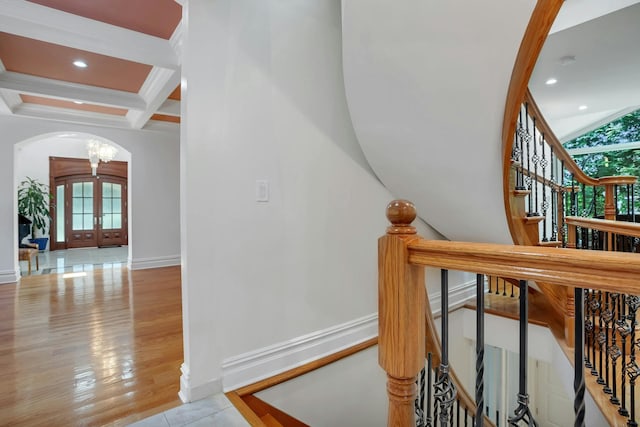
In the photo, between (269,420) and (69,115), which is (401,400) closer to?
(269,420)

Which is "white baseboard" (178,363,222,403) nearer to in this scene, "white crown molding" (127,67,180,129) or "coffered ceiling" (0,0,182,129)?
"coffered ceiling" (0,0,182,129)

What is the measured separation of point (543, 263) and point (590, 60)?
5.13 meters

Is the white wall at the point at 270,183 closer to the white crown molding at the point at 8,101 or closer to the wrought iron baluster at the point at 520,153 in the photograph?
the wrought iron baluster at the point at 520,153

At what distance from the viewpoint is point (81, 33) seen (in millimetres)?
2426

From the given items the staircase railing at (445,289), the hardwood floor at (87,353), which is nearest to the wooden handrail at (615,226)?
the staircase railing at (445,289)

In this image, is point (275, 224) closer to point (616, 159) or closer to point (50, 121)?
point (50, 121)

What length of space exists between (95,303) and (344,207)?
2906 millimetres

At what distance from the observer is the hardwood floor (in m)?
1.64

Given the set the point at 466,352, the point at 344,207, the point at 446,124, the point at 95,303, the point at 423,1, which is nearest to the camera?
the point at 423,1

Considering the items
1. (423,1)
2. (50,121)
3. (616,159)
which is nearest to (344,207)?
(423,1)

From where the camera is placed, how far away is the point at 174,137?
18.1ft

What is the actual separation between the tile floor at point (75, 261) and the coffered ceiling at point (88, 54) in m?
2.43

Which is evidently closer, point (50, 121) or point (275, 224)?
point (275, 224)

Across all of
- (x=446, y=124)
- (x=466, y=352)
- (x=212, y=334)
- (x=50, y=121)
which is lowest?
(x=466, y=352)
